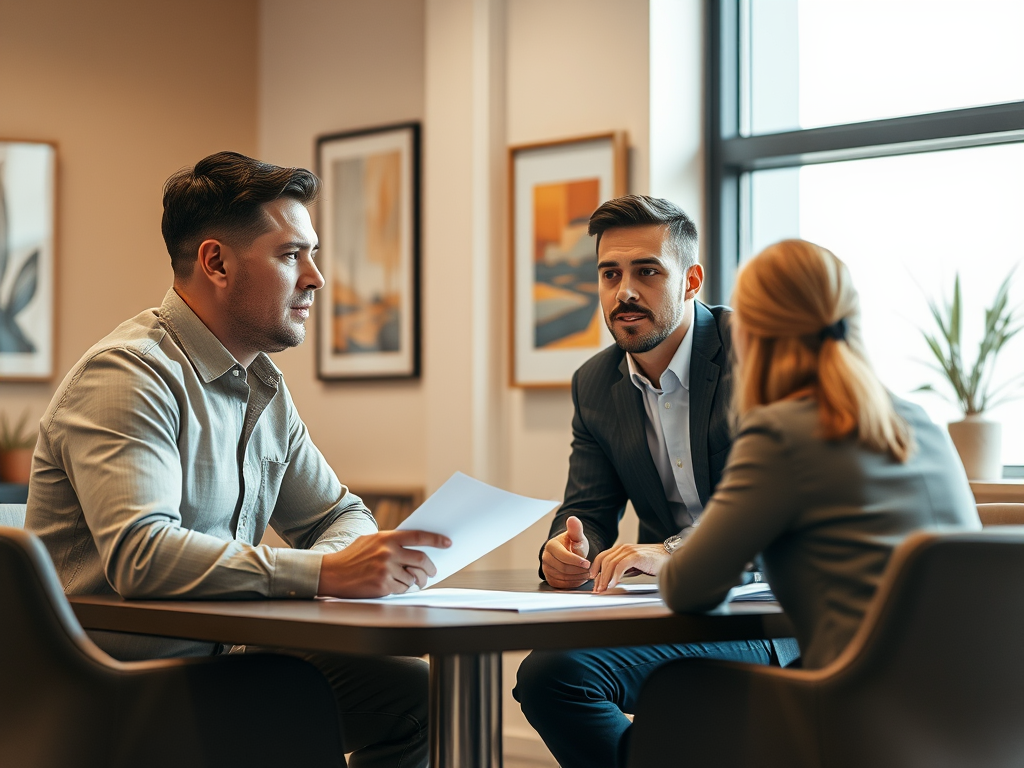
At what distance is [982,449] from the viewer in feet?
10.0

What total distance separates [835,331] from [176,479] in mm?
990

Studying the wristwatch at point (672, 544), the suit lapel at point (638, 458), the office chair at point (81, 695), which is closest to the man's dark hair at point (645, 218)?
the suit lapel at point (638, 458)

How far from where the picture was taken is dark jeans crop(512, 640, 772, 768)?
6.61 ft

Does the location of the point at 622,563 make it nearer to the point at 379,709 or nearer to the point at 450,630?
the point at 379,709

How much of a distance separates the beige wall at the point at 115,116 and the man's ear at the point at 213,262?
2.65m

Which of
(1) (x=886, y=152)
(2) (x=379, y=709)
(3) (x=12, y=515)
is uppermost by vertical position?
(1) (x=886, y=152)

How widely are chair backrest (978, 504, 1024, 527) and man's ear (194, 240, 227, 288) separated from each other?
1.49 meters

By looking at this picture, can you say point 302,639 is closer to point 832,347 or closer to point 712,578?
point 712,578

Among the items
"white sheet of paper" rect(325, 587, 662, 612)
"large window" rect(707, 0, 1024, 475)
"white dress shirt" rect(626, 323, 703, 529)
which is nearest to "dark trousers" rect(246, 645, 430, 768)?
"white sheet of paper" rect(325, 587, 662, 612)

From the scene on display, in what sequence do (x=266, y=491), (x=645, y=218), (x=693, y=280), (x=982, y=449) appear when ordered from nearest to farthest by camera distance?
(x=266, y=491), (x=645, y=218), (x=693, y=280), (x=982, y=449)

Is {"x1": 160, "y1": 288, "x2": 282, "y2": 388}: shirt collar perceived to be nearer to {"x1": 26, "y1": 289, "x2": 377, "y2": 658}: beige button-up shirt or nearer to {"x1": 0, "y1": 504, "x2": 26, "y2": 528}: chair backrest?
{"x1": 26, "y1": 289, "x2": 377, "y2": 658}: beige button-up shirt

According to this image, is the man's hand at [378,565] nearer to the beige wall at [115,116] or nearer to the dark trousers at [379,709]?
the dark trousers at [379,709]

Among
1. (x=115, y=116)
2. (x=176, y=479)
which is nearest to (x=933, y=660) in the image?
(x=176, y=479)

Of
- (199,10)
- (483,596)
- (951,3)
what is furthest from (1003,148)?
(199,10)
